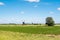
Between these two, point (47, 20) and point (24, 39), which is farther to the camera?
point (47, 20)

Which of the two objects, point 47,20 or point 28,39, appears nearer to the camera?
point 28,39

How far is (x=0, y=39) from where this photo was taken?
83.1 feet

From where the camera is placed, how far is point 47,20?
12012 cm

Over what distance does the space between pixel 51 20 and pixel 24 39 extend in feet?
293

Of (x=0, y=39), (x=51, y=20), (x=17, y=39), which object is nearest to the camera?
(x=0, y=39)

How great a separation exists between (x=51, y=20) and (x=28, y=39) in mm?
88886

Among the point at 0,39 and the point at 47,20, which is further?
the point at 47,20

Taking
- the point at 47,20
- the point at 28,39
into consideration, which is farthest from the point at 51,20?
the point at 28,39

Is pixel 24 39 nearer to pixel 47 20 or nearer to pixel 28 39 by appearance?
pixel 28 39

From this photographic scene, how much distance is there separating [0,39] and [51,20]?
311ft

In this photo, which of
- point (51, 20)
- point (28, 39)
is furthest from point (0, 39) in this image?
point (51, 20)

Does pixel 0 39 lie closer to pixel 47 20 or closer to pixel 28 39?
pixel 28 39

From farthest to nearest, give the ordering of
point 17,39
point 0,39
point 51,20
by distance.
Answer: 1. point 51,20
2. point 17,39
3. point 0,39

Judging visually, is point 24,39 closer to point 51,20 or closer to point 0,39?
point 0,39
